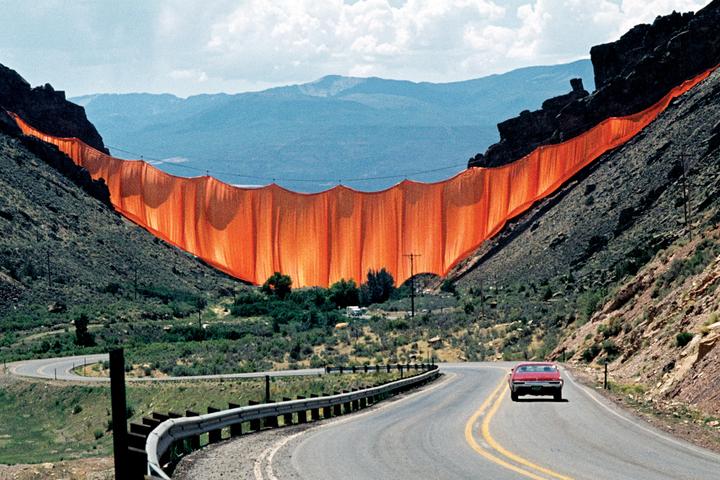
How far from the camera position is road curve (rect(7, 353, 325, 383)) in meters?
55.4

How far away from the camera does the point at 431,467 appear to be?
49.6ft

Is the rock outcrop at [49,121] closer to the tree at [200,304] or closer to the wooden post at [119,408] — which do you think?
the tree at [200,304]

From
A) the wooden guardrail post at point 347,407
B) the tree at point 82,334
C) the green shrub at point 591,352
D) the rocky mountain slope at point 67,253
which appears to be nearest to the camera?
the wooden guardrail post at point 347,407

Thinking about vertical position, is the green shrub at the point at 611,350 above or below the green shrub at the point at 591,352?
above

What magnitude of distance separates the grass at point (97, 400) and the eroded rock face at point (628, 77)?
61.2m

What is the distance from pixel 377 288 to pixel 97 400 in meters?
64.4

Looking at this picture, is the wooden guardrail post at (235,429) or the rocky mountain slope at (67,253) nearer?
the wooden guardrail post at (235,429)

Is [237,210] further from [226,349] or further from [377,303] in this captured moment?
[226,349]

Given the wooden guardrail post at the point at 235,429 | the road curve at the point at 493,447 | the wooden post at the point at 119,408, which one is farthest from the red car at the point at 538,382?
the wooden post at the point at 119,408

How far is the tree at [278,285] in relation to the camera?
374 ft

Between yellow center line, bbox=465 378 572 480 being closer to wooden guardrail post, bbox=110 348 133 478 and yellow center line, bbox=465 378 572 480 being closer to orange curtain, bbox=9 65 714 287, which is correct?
wooden guardrail post, bbox=110 348 133 478

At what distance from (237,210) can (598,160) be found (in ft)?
156

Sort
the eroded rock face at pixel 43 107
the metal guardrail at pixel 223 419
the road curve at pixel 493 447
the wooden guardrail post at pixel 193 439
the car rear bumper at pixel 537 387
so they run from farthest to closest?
the eroded rock face at pixel 43 107
the car rear bumper at pixel 537 387
the wooden guardrail post at pixel 193 439
the road curve at pixel 493 447
the metal guardrail at pixel 223 419

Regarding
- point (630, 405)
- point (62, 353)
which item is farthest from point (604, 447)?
point (62, 353)
